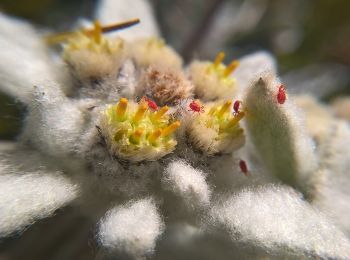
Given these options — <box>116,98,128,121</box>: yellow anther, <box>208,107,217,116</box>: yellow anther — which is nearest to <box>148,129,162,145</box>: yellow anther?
<box>116,98,128,121</box>: yellow anther

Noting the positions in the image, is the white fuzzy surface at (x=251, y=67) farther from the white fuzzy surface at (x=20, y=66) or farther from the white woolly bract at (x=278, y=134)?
the white fuzzy surface at (x=20, y=66)

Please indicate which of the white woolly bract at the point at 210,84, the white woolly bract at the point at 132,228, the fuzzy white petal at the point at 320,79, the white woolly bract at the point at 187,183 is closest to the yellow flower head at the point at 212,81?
the white woolly bract at the point at 210,84

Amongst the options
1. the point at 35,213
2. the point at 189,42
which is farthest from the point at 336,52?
the point at 35,213

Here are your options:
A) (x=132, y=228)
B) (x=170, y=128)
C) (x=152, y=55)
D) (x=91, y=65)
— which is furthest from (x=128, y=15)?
(x=132, y=228)

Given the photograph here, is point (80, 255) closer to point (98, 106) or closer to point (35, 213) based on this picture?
point (35, 213)

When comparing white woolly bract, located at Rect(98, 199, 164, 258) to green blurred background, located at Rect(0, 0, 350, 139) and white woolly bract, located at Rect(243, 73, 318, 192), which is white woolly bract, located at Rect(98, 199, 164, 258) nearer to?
white woolly bract, located at Rect(243, 73, 318, 192)

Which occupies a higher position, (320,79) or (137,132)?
(320,79)

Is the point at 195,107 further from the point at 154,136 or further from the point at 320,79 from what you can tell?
the point at 320,79

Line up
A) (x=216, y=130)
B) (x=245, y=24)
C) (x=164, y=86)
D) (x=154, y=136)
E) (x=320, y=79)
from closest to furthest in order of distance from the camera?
(x=154, y=136), (x=216, y=130), (x=164, y=86), (x=320, y=79), (x=245, y=24)
